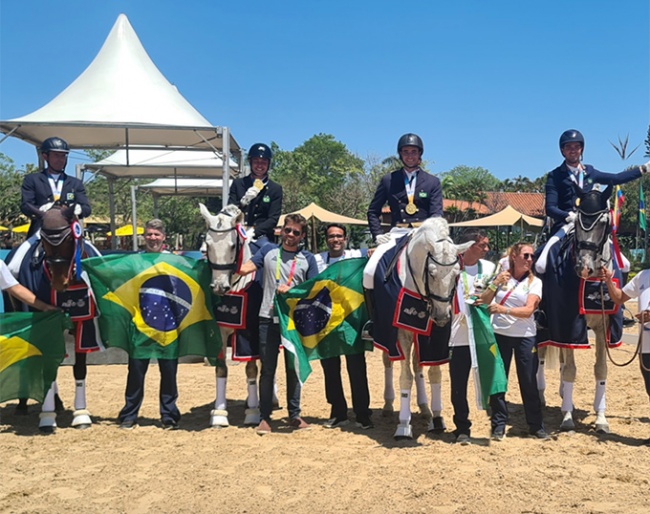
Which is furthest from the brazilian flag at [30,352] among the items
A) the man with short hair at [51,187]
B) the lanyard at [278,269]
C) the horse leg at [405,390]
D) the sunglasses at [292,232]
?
the horse leg at [405,390]

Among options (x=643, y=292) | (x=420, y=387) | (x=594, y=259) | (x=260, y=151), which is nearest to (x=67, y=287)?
(x=260, y=151)

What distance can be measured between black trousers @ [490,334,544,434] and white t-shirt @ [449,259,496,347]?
17.0 inches

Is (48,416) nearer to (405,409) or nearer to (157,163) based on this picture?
(405,409)

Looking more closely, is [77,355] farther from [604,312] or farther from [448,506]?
[604,312]

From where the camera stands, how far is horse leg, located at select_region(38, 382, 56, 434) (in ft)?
19.5

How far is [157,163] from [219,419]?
12.5 metres

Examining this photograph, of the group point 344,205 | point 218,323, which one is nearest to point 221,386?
point 218,323

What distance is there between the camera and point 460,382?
5.47m

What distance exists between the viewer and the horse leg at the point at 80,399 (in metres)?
6.07

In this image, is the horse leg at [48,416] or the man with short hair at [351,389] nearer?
the horse leg at [48,416]

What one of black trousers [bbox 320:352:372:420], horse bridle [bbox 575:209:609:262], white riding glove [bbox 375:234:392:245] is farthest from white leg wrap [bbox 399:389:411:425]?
horse bridle [bbox 575:209:609:262]

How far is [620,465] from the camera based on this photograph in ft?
15.8

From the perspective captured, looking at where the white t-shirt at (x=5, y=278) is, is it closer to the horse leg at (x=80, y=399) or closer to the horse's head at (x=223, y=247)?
the horse leg at (x=80, y=399)

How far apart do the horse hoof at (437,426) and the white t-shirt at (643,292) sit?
1888mm
